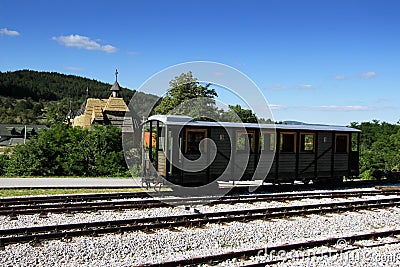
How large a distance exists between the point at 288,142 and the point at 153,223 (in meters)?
8.71

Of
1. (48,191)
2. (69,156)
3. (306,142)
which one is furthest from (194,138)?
(69,156)

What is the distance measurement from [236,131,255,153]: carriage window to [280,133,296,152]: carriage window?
5.28ft

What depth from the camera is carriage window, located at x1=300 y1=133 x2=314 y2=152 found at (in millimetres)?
17859

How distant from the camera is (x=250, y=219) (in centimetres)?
1127

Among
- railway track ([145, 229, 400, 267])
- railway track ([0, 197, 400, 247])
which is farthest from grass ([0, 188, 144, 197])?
railway track ([145, 229, 400, 267])

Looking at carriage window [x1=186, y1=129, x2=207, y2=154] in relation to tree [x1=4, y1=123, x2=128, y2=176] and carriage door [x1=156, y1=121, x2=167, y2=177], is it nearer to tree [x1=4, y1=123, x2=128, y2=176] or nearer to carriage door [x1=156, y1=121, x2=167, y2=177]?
carriage door [x1=156, y1=121, x2=167, y2=177]

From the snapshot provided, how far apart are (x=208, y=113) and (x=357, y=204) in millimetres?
12556

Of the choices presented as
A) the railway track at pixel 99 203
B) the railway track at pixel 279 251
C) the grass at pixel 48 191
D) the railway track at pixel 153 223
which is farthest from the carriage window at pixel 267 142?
the railway track at pixel 279 251

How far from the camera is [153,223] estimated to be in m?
10.5

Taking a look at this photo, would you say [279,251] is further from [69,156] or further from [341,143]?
[69,156]

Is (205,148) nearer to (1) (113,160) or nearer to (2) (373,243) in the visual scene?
(2) (373,243)

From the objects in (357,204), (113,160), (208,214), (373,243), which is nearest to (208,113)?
(113,160)

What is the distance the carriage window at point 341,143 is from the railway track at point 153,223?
18.7ft

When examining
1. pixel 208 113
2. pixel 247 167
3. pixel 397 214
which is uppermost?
pixel 208 113
